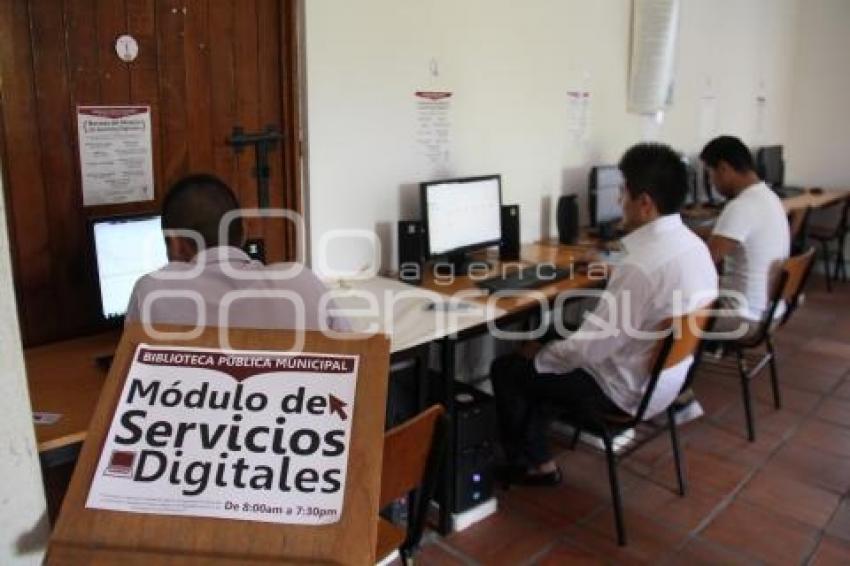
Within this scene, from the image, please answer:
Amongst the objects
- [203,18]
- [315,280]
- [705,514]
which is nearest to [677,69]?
[705,514]

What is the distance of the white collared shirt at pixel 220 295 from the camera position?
161 cm

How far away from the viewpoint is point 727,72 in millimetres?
5184

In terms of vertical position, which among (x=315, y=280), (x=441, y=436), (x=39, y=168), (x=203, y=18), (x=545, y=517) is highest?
(x=203, y=18)

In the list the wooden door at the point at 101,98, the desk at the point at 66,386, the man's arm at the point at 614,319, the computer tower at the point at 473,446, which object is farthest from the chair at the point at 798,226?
the desk at the point at 66,386

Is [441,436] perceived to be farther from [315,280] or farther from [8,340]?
[8,340]

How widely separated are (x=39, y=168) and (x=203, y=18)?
27.0 inches

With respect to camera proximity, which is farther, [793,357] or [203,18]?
[793,357]

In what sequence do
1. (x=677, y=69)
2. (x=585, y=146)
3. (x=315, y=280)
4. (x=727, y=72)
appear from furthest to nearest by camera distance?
(x=727, y=72)
(x=677, y=69)
(x=585, y=146)
(x=315, y=280)

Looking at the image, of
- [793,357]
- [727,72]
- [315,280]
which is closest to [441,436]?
[315,280]

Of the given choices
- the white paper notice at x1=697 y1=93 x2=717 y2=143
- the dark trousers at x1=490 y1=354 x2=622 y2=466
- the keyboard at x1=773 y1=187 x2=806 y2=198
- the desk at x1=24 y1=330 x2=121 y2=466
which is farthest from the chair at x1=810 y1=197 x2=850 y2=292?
the desk at x1=24 y1=330 x2=121 y2=466

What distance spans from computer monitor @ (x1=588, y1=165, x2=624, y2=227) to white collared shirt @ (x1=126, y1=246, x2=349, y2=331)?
7.90ft

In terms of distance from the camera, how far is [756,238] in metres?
3.23

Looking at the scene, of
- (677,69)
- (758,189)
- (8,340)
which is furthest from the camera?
(677,69)

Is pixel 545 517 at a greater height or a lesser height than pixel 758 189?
lesser
